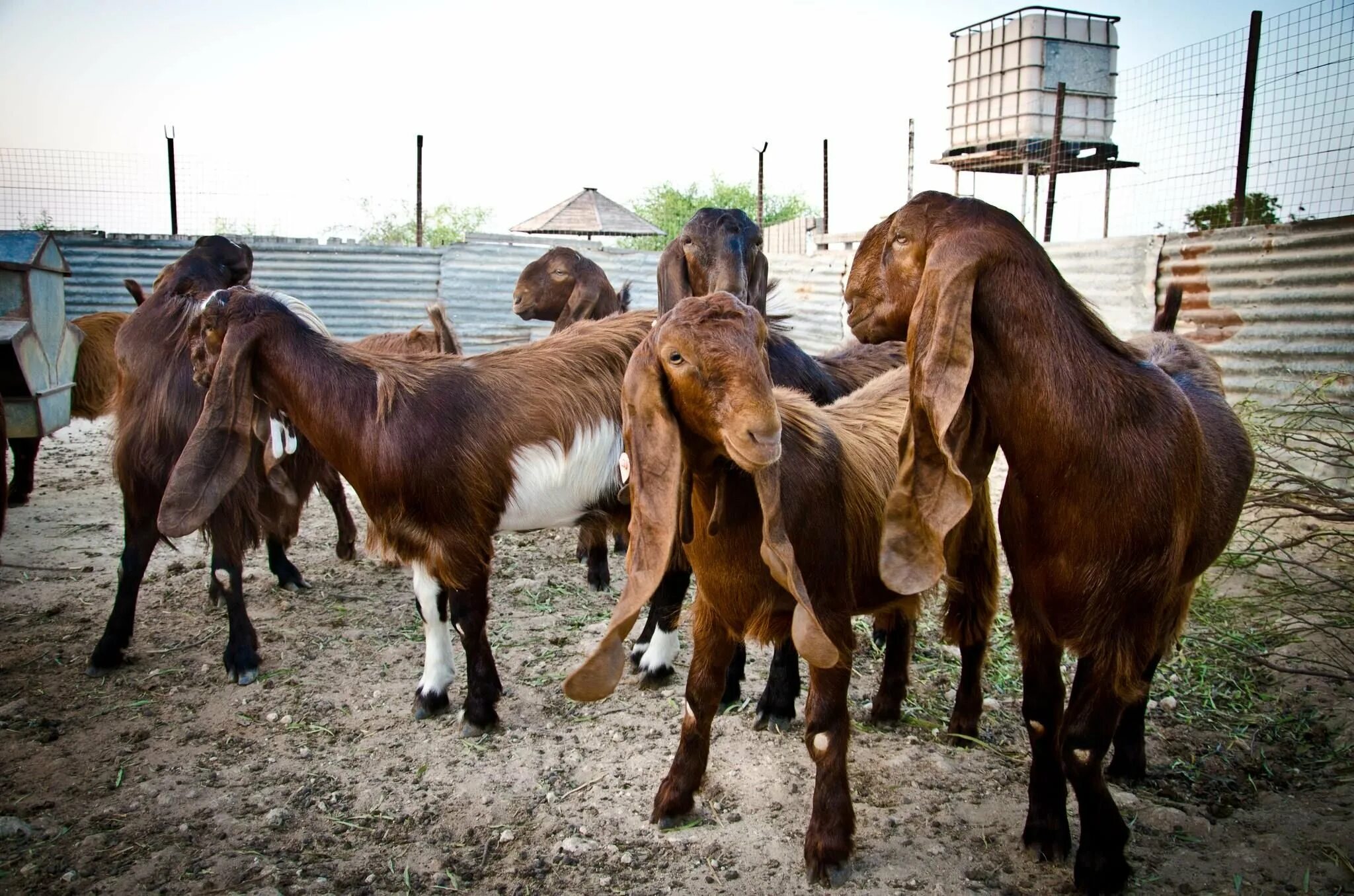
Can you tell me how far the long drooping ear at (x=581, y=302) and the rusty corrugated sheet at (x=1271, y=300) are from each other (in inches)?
183

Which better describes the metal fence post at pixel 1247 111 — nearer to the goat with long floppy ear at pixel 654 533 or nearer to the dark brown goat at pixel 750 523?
the dark brown goat at pixel 750 523

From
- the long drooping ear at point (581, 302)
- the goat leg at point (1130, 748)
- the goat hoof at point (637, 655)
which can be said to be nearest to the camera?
the goat leg at point (1130, 748)

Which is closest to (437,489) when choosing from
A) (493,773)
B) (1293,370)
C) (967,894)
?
(493,773)

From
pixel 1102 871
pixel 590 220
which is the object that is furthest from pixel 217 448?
pixel 590 220

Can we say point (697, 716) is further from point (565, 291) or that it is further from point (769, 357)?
point (565, 291)

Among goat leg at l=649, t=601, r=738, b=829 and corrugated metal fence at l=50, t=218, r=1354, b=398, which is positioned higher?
corrugated metal fence at l=50, t=218, r=1354, b=398

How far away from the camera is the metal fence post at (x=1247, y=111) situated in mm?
7055

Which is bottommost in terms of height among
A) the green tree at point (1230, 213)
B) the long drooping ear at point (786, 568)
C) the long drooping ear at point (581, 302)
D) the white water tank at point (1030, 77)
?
the long drooping ear at point (786, 568)

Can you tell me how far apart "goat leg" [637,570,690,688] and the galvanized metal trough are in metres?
4.06

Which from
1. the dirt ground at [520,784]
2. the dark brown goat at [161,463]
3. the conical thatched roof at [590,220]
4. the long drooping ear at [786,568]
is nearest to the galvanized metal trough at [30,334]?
the dark brown goat at [161,463]

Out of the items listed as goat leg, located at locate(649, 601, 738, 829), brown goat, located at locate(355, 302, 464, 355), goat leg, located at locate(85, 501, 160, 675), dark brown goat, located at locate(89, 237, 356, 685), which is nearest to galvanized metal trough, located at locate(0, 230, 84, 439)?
dark brown goat, located at locate(89, 237, 356, 685)

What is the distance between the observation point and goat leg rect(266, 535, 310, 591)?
554cm

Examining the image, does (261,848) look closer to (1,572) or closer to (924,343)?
(924,343)

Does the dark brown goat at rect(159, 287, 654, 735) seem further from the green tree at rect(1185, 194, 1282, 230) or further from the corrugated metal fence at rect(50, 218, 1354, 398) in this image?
the green tree at rect(1185, 194, 1282, 230)
